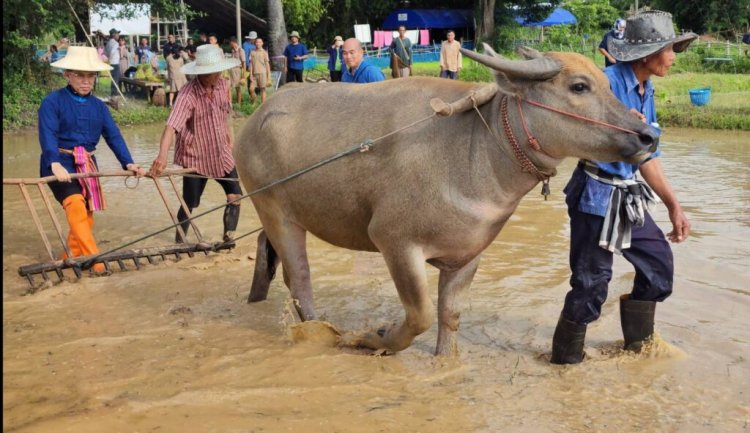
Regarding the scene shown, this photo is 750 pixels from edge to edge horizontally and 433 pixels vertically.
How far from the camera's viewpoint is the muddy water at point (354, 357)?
4.13 metres

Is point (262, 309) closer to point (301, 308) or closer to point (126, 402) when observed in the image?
point (301, 308)

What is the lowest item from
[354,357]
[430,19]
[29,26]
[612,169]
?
[354,357]

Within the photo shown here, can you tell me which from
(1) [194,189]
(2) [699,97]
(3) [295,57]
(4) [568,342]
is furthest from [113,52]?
(4) [568,342]

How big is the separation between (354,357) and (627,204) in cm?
170

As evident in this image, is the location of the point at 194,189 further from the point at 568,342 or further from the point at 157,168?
the point at 568,342

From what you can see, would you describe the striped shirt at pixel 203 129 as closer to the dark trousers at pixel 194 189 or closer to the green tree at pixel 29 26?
the dark trousers at pixel 194 189

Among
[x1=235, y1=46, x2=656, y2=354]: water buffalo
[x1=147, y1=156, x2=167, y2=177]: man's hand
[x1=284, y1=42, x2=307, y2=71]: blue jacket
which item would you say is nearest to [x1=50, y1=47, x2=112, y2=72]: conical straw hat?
[x1=147, y1=156, x2=167, y2=177]: man's hand

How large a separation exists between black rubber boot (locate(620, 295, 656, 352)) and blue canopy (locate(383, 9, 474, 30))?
3416cm

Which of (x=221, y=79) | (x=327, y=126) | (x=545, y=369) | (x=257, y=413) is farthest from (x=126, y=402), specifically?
(x=221, y=79)

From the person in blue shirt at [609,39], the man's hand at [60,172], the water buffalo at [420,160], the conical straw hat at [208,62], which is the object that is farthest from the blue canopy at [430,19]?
the water buffalo at [420,160]

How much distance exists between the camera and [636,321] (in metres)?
4.81

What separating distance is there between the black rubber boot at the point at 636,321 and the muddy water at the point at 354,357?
3.6 inches

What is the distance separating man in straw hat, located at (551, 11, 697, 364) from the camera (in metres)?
4.33

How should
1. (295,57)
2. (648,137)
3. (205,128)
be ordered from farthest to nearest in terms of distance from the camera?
1. (295,57)
2. (205,128)
3. (648,137)
